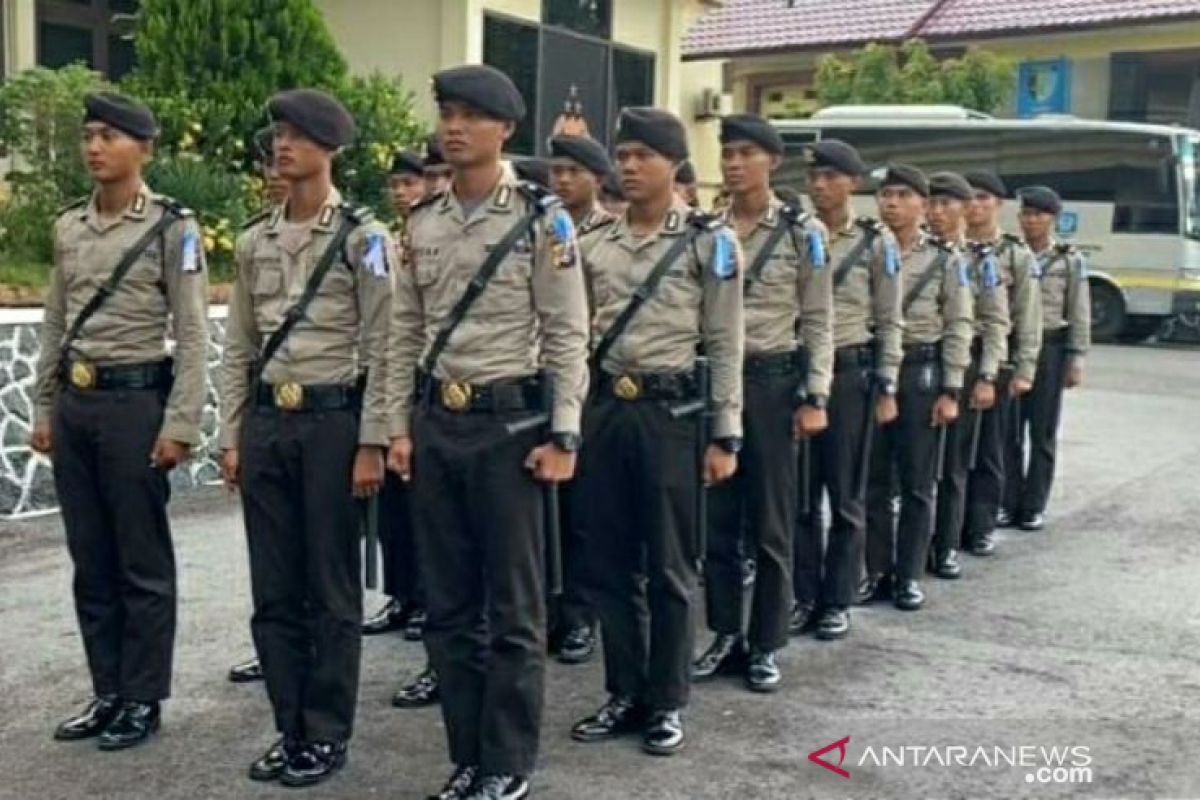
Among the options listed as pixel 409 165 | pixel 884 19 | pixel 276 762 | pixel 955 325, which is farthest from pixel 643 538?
pixel 884 19

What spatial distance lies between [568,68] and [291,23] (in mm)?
6403

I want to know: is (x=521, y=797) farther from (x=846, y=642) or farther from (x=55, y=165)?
(x=55, y=165)

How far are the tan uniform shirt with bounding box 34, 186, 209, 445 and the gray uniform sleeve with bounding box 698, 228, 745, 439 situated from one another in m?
1.52

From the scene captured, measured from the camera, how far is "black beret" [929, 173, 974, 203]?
6805 mm

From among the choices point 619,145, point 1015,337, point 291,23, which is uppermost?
point 291,23

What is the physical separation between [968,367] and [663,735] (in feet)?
10.3

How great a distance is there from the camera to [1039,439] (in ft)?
26.5

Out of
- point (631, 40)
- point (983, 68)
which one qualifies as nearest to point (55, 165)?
point (631, 40)

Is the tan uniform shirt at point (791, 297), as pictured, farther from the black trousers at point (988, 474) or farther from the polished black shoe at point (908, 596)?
the black trousers at point (988, 474)

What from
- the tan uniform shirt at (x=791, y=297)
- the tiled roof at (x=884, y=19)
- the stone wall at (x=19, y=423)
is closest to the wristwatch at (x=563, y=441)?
the tan uniform shirt at (x=791, y=297)

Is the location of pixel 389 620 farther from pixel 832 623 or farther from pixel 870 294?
pixel 870 294

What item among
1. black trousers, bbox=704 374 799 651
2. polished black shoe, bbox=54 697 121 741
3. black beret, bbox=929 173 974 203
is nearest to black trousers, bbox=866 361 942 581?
black beret, bbox=929 173 974 203

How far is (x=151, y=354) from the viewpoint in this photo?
433 centimetres

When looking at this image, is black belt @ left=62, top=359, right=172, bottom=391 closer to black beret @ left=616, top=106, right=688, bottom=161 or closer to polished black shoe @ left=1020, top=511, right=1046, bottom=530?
black beret @ left=616, top=106, right=688, bottom=161
